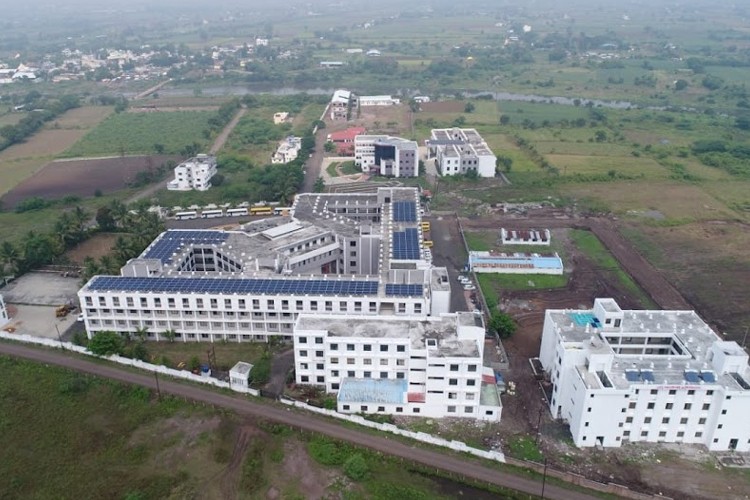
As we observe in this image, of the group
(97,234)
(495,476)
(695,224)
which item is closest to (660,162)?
(695,224)

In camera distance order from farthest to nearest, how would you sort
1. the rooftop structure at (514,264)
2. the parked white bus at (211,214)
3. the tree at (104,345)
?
the parked white bus at (211,214) → the rooftop structure at (514,264) → the tree at (104,345)

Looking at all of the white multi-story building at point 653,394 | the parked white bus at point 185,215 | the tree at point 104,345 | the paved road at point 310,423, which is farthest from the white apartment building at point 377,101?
the white multi-story building at point 653,394

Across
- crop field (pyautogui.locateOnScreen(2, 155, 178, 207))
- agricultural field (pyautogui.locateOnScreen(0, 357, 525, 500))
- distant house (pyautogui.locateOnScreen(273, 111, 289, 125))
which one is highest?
distant house (pyautogui.locateOnScreen(273, 111, 289, 125))

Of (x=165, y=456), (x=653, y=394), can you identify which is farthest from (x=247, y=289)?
(x=653, y=394)

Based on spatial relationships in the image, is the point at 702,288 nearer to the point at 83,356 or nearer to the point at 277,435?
the point at 277,435

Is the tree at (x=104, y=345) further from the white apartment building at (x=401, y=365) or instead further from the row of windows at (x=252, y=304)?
the white apartment building at (x=401, y=365)

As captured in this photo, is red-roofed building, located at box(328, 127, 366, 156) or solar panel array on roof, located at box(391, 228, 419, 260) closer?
solar panel array on roof, located at box(391, 228, 419, 260)

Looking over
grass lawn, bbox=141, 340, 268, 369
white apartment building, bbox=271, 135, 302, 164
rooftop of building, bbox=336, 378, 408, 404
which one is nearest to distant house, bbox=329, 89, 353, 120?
white apartment building, bbox=271, 135, 302, 164

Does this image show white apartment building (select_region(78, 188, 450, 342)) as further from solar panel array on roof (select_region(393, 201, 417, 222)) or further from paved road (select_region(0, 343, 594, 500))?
paved road (select_region(0, 343, 594, 500))
